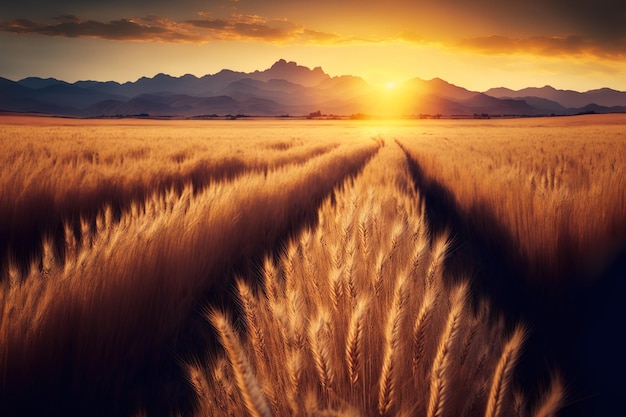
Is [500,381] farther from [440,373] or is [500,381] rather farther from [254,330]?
[254,330]

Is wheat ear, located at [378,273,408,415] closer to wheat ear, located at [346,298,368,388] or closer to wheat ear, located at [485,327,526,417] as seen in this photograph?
wheat ear, located at [346,298,368,388]

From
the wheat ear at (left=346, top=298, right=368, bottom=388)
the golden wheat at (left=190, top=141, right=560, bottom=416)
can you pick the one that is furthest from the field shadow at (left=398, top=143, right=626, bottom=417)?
the wheat ear at (left=346, top=298, right=368, bottom=388)

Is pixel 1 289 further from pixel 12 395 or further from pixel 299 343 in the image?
pixel 299 343

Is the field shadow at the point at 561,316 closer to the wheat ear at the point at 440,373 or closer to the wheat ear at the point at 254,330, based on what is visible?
the wheat ear at the point at 440,373

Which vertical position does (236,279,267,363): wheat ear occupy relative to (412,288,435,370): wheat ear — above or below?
below

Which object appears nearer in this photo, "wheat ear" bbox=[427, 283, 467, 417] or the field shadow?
"wheat ear" bbox=[427, 283, 467, 417]

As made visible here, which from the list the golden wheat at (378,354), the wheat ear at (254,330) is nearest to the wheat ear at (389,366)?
the golden wheat at (378,354)

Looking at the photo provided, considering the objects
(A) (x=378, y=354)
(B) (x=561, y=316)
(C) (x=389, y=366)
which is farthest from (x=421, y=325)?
(B) (x=561, y=316)

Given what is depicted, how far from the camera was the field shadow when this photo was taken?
1.28m

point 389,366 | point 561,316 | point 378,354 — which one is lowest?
point 561,316

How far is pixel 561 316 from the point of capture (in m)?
1.82

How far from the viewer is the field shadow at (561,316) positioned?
128 cm

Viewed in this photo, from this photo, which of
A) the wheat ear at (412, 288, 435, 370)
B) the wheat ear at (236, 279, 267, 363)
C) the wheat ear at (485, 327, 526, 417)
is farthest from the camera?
the wheat ear at (236, 279, 267, 363)

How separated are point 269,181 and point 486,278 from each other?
224 centimetres
